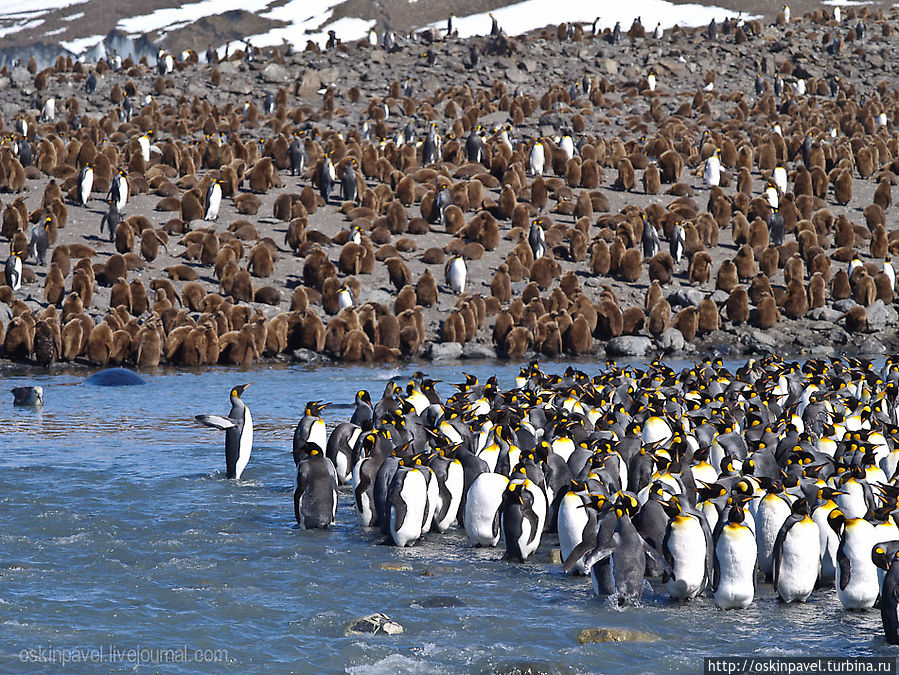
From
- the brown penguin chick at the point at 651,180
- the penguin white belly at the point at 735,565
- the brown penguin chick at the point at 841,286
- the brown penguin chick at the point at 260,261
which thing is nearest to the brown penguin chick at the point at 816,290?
the brown penguin chick at the point at 841,286

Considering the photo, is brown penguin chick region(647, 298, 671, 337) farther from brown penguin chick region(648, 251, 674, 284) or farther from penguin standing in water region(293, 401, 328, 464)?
penguin standing in water region(293, 401, 328, 464)

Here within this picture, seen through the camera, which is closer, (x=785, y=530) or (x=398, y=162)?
(x=785, y=530)

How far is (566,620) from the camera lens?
729 cm

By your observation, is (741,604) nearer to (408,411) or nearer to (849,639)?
(849,639)

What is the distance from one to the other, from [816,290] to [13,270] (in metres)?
16.7

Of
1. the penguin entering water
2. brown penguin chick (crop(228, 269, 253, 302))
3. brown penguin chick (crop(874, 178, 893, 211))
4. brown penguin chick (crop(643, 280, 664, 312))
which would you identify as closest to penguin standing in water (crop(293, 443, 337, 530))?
the penguin entering water

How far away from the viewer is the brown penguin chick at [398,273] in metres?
22.9

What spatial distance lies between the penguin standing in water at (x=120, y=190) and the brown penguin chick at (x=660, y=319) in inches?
489

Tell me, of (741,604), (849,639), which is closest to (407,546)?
(741,604)

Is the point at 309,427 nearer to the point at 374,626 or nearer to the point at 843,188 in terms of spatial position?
the point at 374,626

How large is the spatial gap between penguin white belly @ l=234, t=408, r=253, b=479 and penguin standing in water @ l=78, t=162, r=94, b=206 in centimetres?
1627

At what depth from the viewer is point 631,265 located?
23.6 m

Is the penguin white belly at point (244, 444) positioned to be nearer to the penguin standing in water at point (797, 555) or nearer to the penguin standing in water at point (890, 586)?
the penguin standing in water at point (797, 555)

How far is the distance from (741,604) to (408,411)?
4.92 meters
